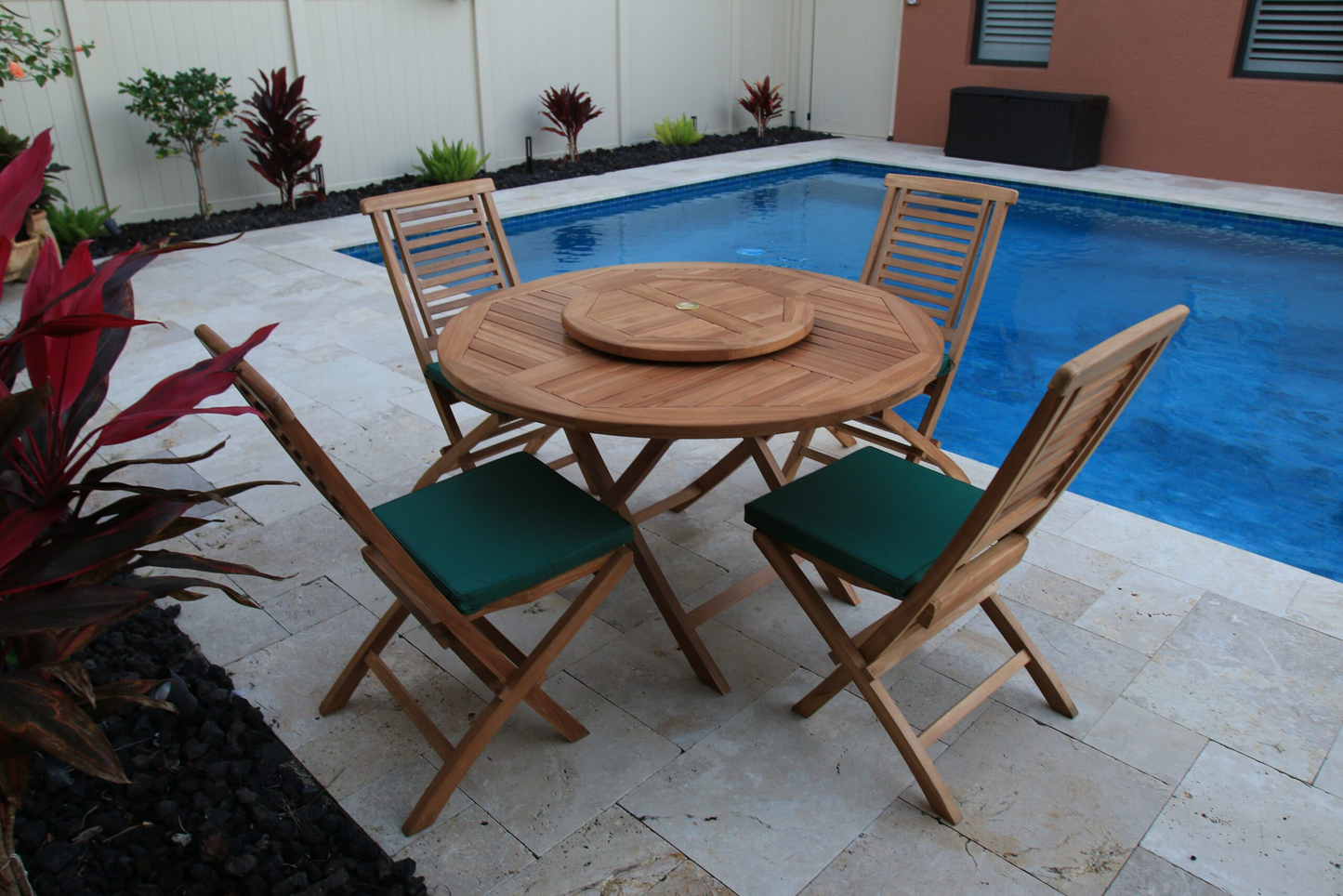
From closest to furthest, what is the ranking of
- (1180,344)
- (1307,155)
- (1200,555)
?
(1200,555), (1180,344), (1307,155)

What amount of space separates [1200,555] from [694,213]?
21.6 feet

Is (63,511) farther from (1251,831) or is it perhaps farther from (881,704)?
(1251,831)

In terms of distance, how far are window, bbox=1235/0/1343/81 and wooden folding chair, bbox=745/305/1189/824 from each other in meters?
9.02

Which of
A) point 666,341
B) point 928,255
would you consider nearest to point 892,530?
point 666,341

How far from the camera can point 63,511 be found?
56.2 inches

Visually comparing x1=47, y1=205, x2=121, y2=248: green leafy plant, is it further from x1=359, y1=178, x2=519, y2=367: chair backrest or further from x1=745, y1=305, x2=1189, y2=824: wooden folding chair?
x1=745, y1=305, x2=1189, y2=824: wooden folding chair

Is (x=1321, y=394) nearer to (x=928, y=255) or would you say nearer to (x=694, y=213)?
(x=928, y=255)

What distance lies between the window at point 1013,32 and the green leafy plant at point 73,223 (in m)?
9.26


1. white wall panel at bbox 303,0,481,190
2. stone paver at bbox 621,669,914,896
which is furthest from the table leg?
white wall panel at bbox 303,0,481,190

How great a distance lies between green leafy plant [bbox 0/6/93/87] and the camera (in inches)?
218

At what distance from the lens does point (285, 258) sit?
664cm

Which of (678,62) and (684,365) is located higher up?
(678,62)

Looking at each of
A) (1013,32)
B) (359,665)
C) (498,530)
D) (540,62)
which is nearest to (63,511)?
(498,530)

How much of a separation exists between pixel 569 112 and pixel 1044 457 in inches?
358
